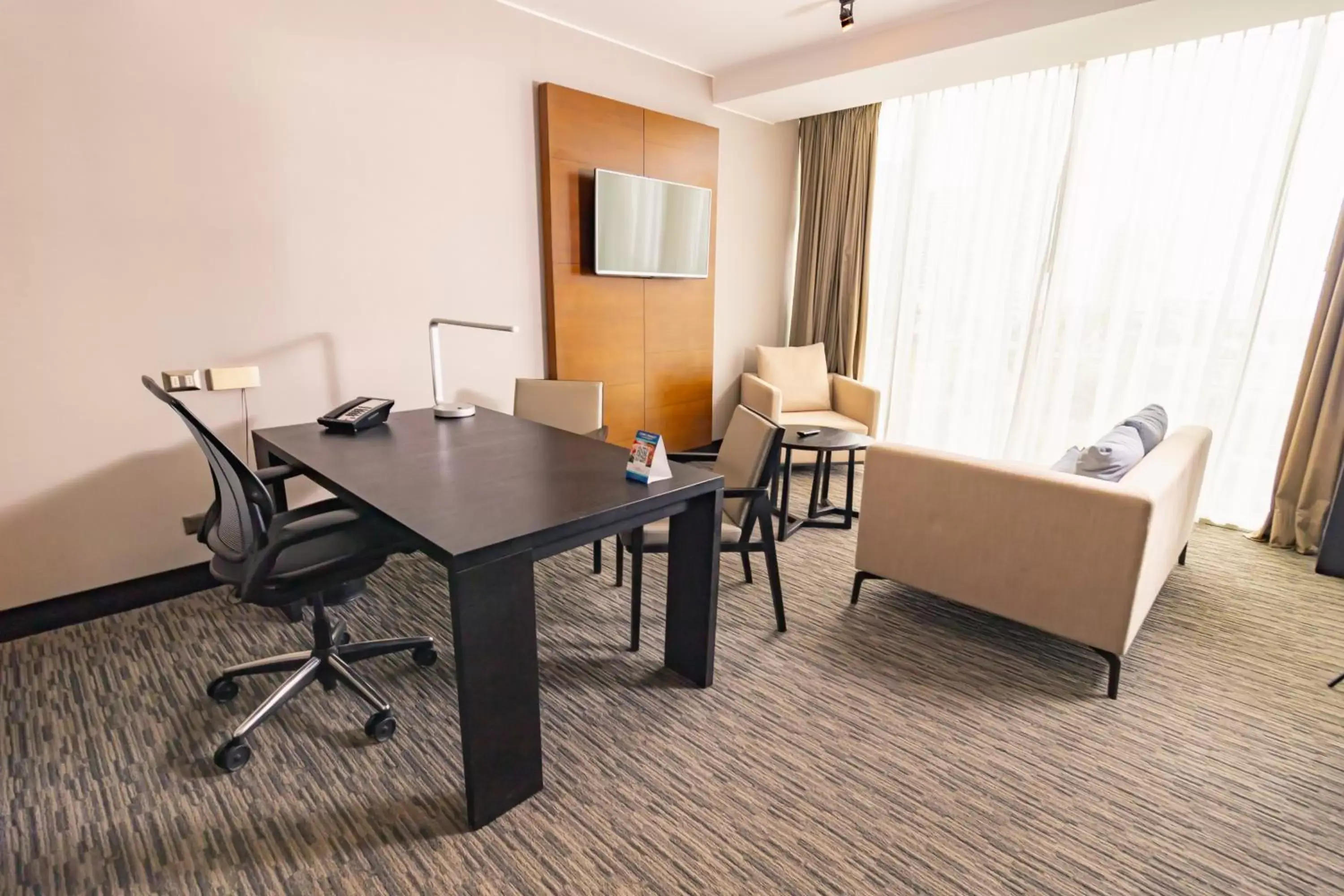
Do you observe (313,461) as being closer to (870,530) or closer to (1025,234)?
(870,530)

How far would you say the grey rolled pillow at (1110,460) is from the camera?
7.28ft

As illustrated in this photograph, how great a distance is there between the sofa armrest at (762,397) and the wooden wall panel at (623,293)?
0.29 metres

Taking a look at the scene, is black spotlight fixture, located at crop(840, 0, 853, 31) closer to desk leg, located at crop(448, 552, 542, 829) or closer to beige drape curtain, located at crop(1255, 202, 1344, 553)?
beige drape curtain, located at crop(1255, 202, 1344, 553)

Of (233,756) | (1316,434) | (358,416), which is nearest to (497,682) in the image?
(233,756)

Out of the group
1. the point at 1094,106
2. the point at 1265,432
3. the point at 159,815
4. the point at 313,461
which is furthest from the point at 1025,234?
the point at 159,815

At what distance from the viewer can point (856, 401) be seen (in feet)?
14.6

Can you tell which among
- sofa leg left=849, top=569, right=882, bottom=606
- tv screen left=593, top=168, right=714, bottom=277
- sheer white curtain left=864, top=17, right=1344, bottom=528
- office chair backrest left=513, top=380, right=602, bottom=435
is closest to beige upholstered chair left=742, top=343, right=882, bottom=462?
sheer white curtain left=864, top=17, right=1344, bottom=528

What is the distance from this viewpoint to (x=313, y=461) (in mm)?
2057

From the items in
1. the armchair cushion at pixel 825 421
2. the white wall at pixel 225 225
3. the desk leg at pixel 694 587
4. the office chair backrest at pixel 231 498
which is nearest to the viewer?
the office chair backrest at pixel 231 498

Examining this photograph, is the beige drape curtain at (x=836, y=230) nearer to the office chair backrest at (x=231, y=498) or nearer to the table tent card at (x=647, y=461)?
the table tent card at (x=647, y=461)

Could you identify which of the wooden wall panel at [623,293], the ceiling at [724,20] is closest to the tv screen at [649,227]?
the wooden wall panel at [623,293]

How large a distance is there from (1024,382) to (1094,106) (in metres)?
1.62

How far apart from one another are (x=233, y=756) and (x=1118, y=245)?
15.5 ft

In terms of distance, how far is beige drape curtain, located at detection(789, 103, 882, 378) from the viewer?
4.62m
